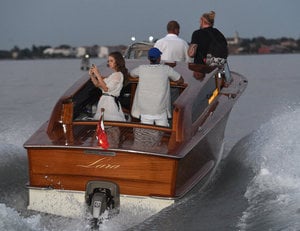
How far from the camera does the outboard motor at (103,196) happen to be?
6.23 m

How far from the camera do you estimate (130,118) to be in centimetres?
762

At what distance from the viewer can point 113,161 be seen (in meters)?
6.24

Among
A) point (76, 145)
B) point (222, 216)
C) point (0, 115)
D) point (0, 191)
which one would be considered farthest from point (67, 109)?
point (0, 115)

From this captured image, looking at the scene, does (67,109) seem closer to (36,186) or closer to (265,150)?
(36,186)

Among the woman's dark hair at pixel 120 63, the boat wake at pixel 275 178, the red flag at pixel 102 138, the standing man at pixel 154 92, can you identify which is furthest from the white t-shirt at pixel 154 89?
the boat wake at pixel 275 178

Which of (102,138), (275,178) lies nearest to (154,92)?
(102,138)

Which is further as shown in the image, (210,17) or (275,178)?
(210,17)

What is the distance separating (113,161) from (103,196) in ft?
1.10

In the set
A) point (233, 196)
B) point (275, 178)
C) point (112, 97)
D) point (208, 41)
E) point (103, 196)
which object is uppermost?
point (208, 41)

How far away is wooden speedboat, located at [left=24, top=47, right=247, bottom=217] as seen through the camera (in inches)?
245

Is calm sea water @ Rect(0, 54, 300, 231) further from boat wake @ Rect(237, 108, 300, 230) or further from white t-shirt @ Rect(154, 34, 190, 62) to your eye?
white t-shirt @ Rect(154, 34, 190, 62)

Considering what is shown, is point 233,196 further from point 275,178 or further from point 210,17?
point 210,17

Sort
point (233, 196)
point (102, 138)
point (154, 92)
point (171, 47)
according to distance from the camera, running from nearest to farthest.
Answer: point (102, 138) < point (233, 196) < point (154, 92) < point (171, 47)

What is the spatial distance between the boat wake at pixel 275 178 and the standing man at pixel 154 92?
1.16 m
